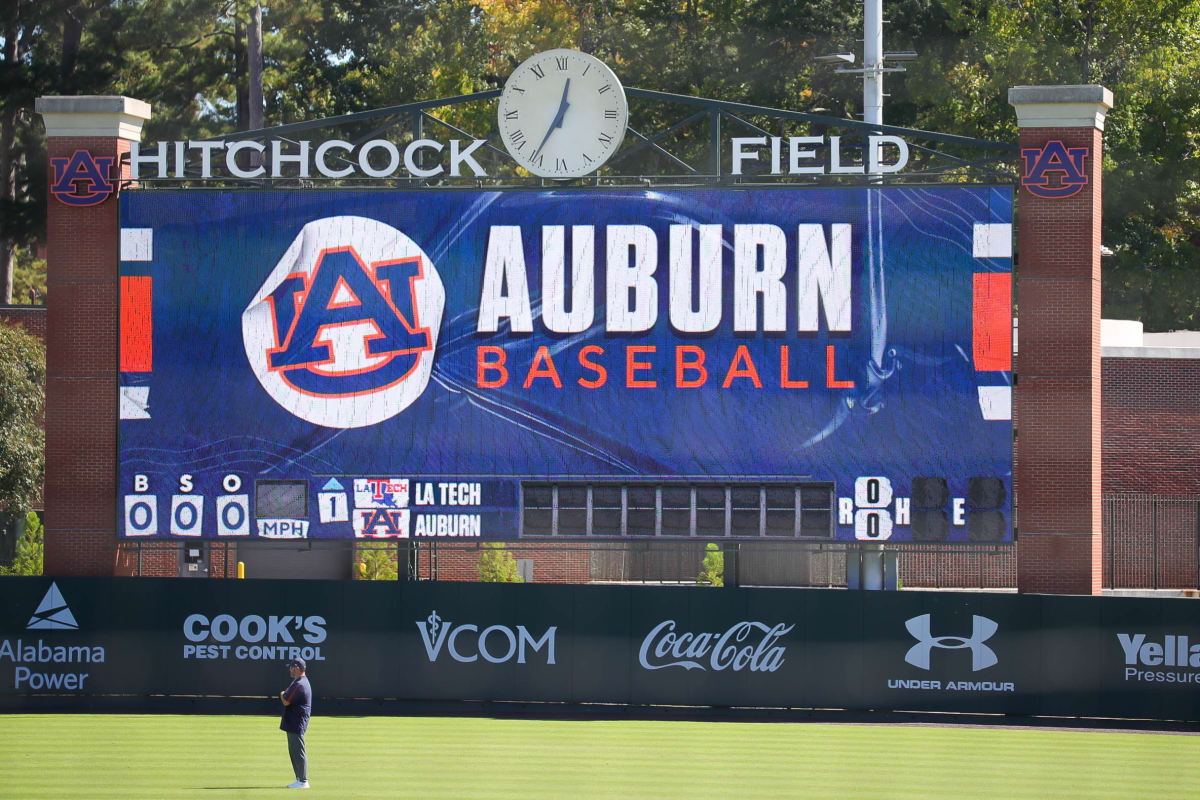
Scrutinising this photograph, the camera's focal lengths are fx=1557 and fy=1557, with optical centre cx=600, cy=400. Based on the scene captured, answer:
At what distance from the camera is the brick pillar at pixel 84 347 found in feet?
73.7

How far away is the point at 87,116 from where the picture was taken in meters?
22.5

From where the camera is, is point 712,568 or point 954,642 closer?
point 954,642

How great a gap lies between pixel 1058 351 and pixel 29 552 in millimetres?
21837

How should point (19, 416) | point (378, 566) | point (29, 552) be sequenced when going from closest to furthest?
point (19, 416), point (29, 552), point (378, 566)

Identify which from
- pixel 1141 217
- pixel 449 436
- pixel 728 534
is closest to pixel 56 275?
pixel 449 436

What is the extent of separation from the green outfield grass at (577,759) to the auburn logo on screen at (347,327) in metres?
4.49

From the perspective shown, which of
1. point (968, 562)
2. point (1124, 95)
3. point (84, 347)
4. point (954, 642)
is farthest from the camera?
point (1124, 95)

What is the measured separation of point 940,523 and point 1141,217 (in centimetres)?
2240

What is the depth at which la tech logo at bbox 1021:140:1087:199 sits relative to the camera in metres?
21.3

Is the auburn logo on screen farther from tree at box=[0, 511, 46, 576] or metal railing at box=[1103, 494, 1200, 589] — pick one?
metal railing at box=[1103, 494, 1200, 589]

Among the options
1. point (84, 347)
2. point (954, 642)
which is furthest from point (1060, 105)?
point (84, 347)

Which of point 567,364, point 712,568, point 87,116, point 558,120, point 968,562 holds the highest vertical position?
point 87,116

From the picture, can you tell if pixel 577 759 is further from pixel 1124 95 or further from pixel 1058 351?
pixel 1124 95

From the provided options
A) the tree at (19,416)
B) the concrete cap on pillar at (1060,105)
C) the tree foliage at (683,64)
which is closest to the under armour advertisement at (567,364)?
the concrete cap on pillar at (1060,105)
